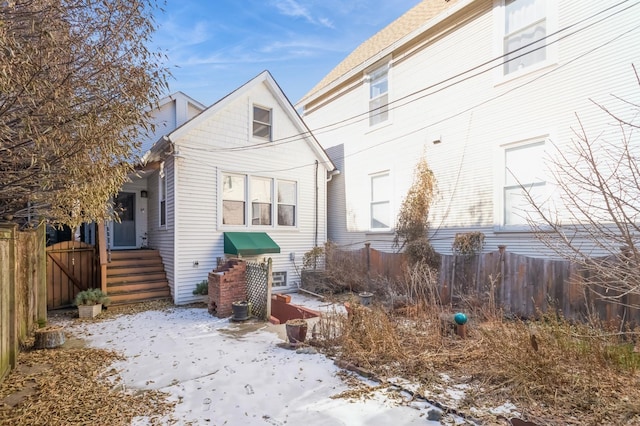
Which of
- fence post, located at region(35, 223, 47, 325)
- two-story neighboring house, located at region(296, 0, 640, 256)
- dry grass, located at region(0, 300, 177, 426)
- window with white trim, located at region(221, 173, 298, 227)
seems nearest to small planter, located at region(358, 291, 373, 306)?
two-story neighboring house, located at region(296, 0, 640, 256)

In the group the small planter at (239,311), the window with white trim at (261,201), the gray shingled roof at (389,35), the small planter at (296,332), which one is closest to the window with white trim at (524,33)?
the gray shingled roof at (389,35)

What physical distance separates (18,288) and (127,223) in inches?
284

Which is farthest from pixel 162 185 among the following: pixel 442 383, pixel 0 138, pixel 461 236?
pixel 442 383

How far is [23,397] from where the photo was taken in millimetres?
3867

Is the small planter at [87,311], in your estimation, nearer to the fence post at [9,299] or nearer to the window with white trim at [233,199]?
the fence post at [9,299]

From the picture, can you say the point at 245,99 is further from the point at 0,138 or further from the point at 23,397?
the point at 23,397

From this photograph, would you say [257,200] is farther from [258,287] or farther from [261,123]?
[258,287]

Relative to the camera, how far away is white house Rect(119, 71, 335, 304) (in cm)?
941

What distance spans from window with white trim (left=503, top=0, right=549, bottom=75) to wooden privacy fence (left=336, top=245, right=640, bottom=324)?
4307 millimetres

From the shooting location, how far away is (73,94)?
411 centimetres

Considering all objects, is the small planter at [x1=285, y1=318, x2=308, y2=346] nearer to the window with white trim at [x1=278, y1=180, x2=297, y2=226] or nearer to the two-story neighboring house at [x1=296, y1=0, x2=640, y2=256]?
the two-story neighboring house at [x1=296, y1=0, x2=640, y2=256]

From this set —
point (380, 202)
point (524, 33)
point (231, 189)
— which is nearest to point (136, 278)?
point (231, 189)

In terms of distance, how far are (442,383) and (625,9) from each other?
7.38m

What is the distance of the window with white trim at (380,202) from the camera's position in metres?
11.1
